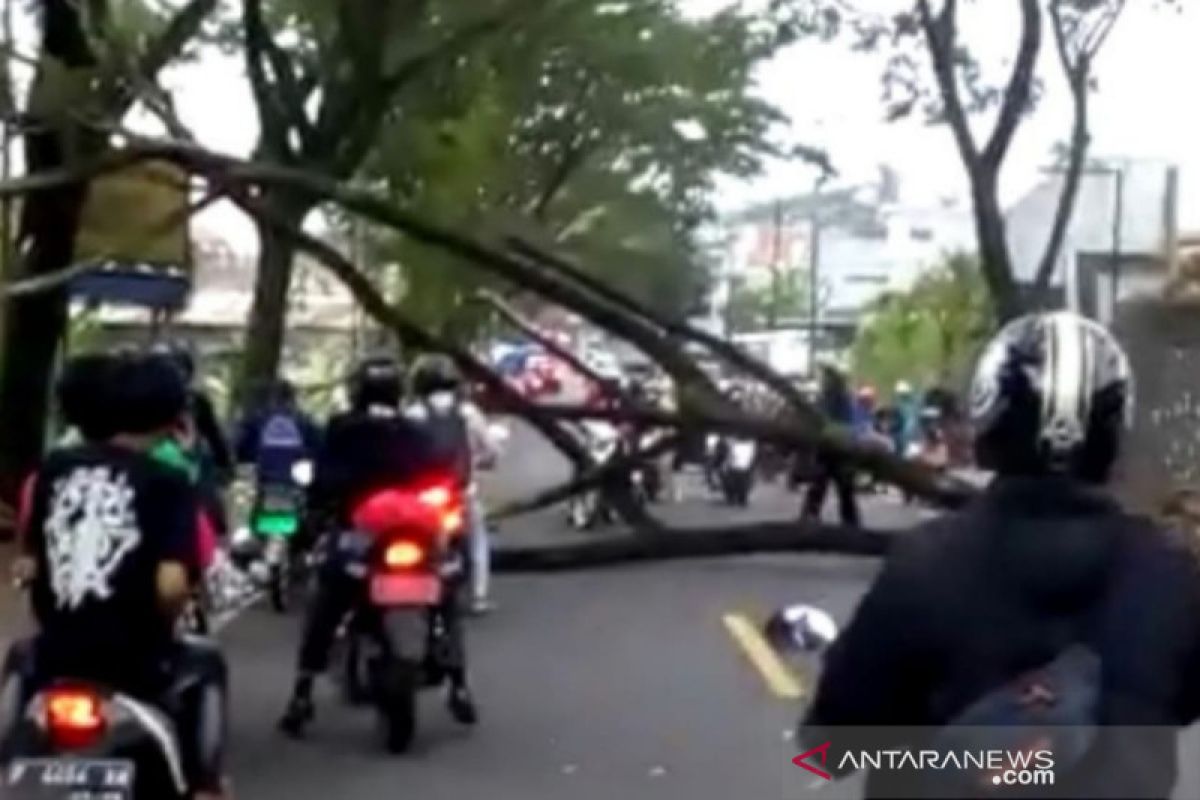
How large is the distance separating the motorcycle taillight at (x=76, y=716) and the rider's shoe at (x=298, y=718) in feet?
17.0

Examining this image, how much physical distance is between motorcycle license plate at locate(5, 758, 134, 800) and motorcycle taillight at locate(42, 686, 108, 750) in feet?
0.20

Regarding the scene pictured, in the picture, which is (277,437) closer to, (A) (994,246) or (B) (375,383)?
(B) (375,383)

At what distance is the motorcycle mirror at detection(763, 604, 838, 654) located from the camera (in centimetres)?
455

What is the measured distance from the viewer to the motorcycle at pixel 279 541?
18281 millimetres

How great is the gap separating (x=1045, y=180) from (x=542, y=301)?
1115cm

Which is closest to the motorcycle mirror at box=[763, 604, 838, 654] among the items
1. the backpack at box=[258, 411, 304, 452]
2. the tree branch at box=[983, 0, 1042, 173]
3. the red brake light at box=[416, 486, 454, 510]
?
the tree branch at box=[983, 0, 1042, 173]

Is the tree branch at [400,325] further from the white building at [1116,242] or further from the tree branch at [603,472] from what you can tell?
the white building at [1116,242]

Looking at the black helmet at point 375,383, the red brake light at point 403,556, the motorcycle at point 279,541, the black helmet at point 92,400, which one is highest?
the black helmet at point 92,400

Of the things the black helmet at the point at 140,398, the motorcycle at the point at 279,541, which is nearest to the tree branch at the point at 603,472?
the black helmet at the point at 140,398

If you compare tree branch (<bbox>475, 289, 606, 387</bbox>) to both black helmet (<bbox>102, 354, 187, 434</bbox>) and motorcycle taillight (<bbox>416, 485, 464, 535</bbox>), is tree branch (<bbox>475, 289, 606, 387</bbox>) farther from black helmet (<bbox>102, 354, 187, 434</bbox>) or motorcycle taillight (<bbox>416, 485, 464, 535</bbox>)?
motorcycle taillight (<bbox>416, 485, 464, 535</bbox>)

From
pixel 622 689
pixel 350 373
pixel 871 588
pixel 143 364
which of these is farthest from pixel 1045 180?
pixel 871 588

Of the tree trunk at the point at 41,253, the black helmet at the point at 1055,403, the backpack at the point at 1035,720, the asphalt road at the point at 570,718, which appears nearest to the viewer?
the backpack at the point at 1035,720

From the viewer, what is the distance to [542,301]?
5.37 metres

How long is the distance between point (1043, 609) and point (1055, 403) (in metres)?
0.26
